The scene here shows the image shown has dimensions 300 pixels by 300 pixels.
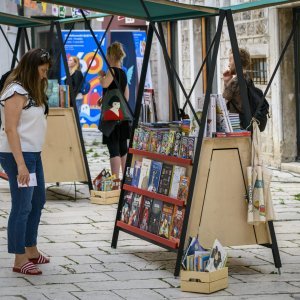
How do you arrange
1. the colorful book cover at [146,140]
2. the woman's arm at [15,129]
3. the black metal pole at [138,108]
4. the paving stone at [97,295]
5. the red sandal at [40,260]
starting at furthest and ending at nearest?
the black metal pole at [138,108], the colorful book cover at [146,140], the red sandal at [40,260], the woman's arm at [15,129], the paving stone at [97,295]

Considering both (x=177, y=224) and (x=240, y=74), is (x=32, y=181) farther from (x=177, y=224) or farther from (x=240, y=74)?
(x=240, y=74)

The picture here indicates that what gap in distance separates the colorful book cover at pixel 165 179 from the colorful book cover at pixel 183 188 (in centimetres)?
21

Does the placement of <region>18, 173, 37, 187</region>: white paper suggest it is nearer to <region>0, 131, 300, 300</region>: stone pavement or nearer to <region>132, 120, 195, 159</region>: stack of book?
<region>0, 131, 300, 300</region>: stone pavement

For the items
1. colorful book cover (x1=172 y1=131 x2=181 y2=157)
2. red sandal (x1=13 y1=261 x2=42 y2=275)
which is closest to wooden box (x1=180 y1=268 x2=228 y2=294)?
colorful book cover (x1=172 y1=131 x2=181 y2=157)

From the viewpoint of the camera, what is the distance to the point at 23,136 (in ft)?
25.1

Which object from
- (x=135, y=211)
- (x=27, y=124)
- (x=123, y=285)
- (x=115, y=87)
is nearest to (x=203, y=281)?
(x=123, y=285)

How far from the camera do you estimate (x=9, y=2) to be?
99.1ft

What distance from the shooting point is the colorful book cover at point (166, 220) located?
26.0 ft

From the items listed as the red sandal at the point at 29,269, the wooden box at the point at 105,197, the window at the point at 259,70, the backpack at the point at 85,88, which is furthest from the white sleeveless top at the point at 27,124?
the backpack at the point at 85,88

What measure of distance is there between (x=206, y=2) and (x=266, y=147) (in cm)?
372

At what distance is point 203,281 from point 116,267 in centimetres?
112

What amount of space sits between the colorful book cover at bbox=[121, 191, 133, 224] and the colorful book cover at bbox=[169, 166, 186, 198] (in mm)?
764

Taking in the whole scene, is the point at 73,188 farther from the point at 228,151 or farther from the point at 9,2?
the point at 9,2

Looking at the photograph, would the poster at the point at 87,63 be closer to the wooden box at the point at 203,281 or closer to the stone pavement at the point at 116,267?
the stone pavement at the point at 116,267
